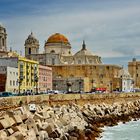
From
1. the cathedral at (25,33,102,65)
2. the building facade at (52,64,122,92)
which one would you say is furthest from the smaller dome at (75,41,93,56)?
the building facade at (52,64,122,92)

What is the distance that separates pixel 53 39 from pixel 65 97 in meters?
51.6

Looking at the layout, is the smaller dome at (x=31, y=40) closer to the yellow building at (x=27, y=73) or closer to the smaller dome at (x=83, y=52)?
the smaller dome at (x=83, y=52)

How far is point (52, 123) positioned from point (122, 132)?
13.0 meters

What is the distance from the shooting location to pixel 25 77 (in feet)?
210

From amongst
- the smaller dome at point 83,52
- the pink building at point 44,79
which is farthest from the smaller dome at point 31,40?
the smaller dome at point 83,52

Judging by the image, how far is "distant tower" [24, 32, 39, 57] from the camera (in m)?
90.1

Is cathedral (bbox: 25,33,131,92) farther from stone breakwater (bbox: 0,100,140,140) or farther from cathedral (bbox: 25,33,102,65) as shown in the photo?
stone breakwater (bbox: 0,100,140,140)

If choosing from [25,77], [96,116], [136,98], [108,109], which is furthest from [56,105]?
[136,98]

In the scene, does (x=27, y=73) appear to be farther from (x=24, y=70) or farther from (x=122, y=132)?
(x=122, y=132)

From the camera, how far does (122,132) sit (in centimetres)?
Answer: 3978

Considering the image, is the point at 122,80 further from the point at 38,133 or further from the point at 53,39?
the point at 38,133

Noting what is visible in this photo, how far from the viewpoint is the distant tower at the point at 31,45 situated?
90.1 m

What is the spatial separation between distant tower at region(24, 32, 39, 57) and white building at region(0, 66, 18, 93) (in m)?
30.5

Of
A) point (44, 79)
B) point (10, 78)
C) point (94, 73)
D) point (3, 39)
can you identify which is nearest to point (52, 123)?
point (10, 78)
